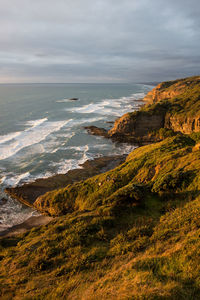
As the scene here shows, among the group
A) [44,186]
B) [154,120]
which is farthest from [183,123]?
[44,186]

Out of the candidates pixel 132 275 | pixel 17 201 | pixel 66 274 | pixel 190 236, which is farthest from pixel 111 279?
pixel 17 201

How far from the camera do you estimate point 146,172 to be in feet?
60.4

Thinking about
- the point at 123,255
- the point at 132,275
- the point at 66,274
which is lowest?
the point at 66,274

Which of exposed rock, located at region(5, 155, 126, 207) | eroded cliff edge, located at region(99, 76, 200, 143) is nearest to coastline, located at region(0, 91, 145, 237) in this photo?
exposed rock, located at region(5, 155, 126, 207)

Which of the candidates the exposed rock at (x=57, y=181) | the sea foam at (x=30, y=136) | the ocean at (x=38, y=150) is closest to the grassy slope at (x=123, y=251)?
the exposed rock at (x=57, y=181)

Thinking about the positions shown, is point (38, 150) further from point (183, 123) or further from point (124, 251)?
point (124, 251)

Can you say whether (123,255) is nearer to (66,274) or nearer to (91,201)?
(66,274)

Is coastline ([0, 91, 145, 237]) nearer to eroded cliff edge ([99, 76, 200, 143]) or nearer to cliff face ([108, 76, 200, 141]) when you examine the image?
eroded cliff edge ([99, 76, 200, 143])

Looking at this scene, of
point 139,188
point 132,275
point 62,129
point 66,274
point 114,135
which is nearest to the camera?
point 132,275

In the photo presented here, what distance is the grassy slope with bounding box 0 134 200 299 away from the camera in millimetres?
5930

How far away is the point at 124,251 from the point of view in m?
8.41

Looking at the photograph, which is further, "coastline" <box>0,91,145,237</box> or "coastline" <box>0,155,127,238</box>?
"coastline" <box>0,91,145,237</box>

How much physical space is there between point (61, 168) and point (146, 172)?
19917 millimetres

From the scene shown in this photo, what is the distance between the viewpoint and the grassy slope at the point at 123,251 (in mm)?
5930
